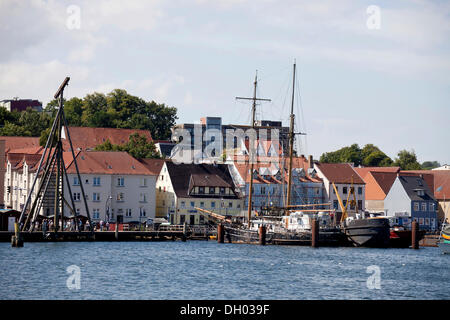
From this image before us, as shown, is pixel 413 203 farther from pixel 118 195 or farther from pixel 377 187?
pixel 118 195

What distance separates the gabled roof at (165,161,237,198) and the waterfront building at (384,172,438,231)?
29934 millimetres

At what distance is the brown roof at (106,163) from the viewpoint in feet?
400

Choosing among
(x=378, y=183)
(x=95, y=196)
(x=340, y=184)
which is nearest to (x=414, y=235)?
(x=340, y=184)

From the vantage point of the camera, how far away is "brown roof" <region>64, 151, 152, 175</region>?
4801 inches

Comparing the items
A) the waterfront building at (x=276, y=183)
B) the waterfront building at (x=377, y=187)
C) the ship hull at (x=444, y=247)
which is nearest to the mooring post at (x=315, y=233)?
the ship hull at (x=444, y=247)

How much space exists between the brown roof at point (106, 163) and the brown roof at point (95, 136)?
33.0m

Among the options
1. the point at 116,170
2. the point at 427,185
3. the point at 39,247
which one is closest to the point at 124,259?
the point at 39,247

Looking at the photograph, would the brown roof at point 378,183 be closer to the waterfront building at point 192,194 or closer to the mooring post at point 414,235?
the waterfront building at point 192,194

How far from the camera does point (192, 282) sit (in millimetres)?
60594

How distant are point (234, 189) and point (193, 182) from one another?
266 inches

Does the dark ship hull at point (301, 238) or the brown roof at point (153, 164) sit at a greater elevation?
the brown roof at point (153, 164)

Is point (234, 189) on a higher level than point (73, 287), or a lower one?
higher

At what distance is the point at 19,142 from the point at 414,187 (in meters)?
69.1
